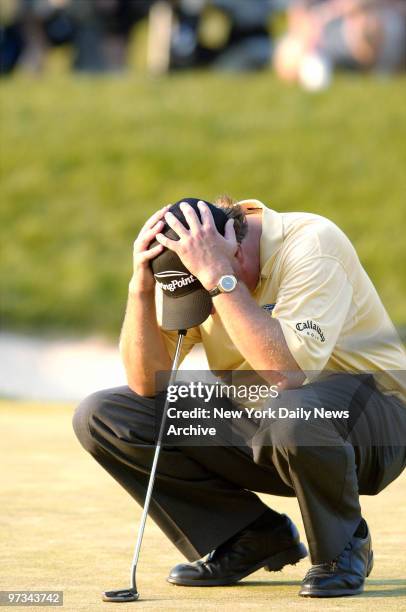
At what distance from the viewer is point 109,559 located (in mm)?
4348

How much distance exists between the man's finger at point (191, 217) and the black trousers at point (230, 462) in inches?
21.1

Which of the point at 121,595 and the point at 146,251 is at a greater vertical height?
the point at 146,251

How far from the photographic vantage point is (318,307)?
378cm

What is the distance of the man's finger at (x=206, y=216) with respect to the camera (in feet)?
12.4

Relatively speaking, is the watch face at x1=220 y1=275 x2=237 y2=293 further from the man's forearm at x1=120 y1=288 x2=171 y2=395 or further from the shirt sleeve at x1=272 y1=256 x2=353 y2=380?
the man's forearm at x1=120 y1=288 x2=171 y2=395

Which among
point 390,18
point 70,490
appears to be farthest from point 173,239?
point 390,18

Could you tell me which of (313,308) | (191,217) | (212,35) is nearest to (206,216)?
(191,217)

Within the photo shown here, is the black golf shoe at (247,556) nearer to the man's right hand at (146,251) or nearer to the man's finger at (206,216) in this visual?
the man's right hand at (146,251)

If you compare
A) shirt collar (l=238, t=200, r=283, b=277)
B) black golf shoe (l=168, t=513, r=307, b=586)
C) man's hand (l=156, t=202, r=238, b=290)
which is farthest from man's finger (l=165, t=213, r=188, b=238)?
black golf shoe (l=168, t=513, r=307, b=586)

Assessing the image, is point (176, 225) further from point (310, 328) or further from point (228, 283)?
point (310, 328)

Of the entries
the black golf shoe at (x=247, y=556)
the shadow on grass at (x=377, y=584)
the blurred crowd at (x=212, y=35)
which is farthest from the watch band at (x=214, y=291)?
the blurred crowd at (x=212, y=35)

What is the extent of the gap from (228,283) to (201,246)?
129 millimetres

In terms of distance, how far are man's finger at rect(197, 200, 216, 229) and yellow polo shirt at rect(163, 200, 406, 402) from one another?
0.74 ft

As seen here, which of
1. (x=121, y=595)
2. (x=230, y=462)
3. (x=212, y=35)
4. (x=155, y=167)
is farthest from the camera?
(x=212, y=35)
